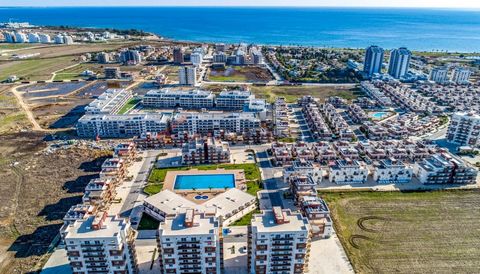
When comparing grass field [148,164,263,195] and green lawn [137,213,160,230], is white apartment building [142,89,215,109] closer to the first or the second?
grass field [148,164,263,195]

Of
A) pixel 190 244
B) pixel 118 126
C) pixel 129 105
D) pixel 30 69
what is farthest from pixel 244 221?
pixel 30 69

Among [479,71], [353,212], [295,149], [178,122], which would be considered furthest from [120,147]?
[479,71]

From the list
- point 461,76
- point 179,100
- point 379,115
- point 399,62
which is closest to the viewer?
point 379,115

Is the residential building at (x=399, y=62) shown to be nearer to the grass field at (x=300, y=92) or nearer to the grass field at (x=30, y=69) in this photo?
the grass field at (x=300, y=92)

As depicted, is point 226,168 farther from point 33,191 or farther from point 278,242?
point 33,191

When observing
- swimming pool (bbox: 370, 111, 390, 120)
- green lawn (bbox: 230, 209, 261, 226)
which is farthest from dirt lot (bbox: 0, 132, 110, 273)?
swimming pool (bbox: 370, 111, 390, 120)

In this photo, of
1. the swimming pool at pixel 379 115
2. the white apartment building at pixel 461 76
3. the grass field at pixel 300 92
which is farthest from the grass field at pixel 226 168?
the white apartment building at pixel 461 76

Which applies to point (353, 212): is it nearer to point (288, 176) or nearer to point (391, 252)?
point (391, 252)
